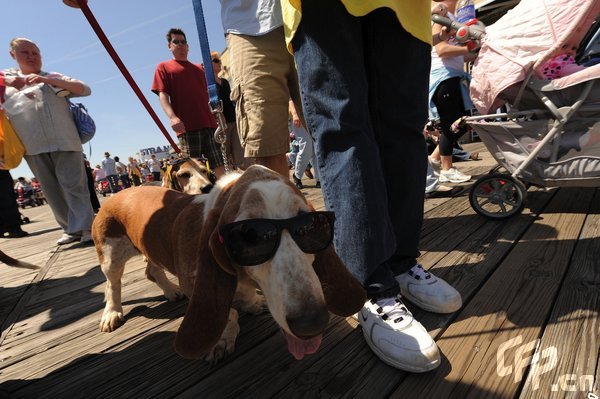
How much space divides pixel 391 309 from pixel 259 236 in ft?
2.36

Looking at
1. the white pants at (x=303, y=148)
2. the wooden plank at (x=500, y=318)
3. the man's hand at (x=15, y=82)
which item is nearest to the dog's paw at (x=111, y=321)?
the wooden plank at (x=500, y=318)

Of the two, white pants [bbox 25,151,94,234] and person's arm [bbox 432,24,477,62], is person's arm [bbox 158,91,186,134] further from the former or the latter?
person's arm [bbox 432,24,477,62]

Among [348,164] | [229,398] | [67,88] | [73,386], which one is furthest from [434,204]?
[67,88]

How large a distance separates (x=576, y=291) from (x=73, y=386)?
92.0 inches

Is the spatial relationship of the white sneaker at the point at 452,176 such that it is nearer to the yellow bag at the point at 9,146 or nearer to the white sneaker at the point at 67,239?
the white sneaker at the point at 67,239

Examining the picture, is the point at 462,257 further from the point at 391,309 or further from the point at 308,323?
the point at 308,323

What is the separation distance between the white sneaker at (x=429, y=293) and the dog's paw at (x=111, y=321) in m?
1.63

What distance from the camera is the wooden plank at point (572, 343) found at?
3.32 feet

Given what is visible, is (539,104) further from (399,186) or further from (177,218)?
(177,218)

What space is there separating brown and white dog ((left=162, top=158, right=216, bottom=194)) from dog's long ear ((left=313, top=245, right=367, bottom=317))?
1.96 m

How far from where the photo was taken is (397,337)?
1213 millimetres

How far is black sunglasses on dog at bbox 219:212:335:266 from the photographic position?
101 cm

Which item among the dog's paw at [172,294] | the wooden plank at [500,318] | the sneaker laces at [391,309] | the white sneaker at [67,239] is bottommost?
the white sneaker at [67,239]

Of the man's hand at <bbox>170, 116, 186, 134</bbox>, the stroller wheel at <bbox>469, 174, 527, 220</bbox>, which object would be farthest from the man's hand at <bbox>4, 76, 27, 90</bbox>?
the stroller wheel at <bbox>469, 174, 527, 220</bbox>
